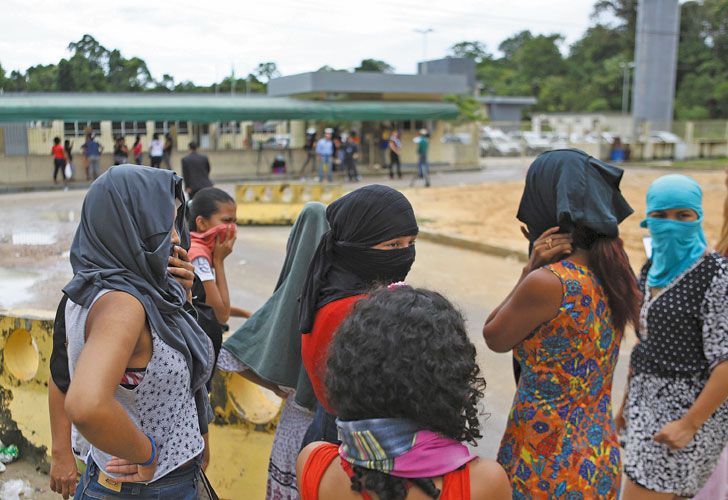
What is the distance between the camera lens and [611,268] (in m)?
2.46

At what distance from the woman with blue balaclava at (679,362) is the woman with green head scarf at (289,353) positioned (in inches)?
53.4

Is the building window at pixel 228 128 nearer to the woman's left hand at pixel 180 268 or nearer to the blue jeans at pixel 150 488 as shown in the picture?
the woman's left hand at pixel 180 268

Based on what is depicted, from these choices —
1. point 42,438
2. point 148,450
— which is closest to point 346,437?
point 148,450

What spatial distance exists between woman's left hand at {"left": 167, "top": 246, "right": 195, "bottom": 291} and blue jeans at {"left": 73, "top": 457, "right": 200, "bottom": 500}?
587 millimetres

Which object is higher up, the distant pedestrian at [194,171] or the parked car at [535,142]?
the parked car at [535,142]

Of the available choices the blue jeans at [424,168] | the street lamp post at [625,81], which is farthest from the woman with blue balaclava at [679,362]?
the street lamp post at [625,81]

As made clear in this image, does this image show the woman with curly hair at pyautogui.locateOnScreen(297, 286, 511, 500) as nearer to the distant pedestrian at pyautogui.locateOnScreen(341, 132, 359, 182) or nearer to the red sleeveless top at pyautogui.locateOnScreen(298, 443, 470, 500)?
the red sleeveless top at pyautogui.locateOnScreen(298, 443, 470, 500)

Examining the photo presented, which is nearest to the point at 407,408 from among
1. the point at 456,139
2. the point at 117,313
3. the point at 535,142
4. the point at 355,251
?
the point at 355,251

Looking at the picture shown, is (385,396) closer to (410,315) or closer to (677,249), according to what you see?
(410,315)

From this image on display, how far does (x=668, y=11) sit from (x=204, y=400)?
148 ft

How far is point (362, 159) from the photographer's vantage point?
101 ft

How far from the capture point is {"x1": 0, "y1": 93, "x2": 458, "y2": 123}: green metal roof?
2366 centimetres

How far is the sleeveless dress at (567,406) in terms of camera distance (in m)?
2.39

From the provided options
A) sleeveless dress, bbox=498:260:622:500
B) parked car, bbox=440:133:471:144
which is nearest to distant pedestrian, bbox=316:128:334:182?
parked car, bbox=440:133:471:144
